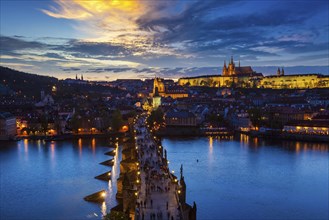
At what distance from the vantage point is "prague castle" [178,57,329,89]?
199 ft

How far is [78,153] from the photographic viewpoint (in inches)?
761

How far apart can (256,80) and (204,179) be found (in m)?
52.9

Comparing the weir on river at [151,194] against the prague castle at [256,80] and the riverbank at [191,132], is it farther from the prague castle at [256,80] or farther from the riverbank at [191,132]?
the prague castle at [256,80]

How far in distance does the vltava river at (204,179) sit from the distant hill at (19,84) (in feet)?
96.8

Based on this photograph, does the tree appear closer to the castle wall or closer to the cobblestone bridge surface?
the cobblestone bridge surface

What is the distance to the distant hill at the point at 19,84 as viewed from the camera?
50.4m

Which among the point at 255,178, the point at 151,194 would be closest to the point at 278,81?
the point at 255,178

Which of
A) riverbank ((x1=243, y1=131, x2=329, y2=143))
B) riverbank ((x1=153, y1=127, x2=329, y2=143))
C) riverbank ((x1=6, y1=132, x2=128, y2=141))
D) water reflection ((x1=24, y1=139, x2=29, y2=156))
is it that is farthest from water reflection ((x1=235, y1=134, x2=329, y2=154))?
water reflection ((x1=24, y1=139, x2=29, y2=156))

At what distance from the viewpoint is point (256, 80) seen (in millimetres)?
64875

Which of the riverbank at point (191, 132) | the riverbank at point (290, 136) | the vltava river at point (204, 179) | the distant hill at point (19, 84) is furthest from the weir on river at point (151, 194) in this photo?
the distant hill at point (19, 84)

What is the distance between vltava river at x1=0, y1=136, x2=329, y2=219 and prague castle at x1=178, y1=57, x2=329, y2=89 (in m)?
40.7

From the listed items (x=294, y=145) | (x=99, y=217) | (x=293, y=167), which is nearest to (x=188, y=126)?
(x=294, y=145)

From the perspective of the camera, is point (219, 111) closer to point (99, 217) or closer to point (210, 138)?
point (210, 138)

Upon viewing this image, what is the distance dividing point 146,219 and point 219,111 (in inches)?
1153
